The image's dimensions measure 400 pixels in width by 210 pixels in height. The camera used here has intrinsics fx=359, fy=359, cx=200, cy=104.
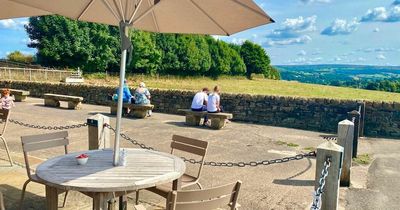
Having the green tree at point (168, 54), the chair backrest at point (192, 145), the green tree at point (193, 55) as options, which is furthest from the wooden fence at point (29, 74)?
the green tree at point (193, 55)

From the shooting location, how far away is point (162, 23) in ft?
17.2

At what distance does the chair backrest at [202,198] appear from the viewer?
267 centimetres

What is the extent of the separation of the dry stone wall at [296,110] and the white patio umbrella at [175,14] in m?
9.31

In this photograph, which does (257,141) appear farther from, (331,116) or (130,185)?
(130,185)

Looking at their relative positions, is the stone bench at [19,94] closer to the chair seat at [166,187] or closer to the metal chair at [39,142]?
the metal chair at [39,142]

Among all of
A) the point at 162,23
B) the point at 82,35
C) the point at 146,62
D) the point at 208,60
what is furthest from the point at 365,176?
the point at 208,60

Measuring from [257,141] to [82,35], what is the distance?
39907mm

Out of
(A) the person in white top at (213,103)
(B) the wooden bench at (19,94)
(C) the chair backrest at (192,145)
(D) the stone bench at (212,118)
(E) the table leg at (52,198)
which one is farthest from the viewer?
(B) the wooden bench at (19,94)

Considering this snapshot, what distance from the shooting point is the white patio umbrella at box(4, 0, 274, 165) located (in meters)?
4.14

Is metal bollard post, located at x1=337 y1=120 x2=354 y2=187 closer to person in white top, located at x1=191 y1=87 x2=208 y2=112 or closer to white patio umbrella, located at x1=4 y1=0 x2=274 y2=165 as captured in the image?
white patio umbrella, located at x1=4 y1=0 x2=274 y2=165

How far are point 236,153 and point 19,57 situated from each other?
47.5 meters

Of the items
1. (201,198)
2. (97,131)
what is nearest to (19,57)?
(97,131)

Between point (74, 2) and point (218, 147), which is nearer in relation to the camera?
point (74, 2)

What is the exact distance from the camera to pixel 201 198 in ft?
9.07
